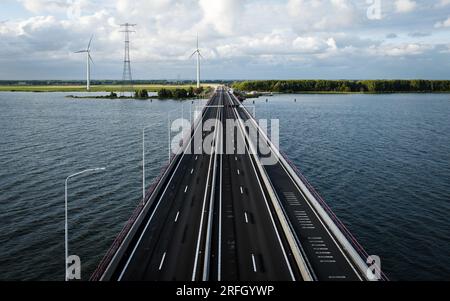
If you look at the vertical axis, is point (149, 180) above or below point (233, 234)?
above

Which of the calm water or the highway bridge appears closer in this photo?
the highway bridge

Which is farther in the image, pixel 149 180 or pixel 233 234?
pixel 149 180

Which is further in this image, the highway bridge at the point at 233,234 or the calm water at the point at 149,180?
the calm water at the point at 149,180
